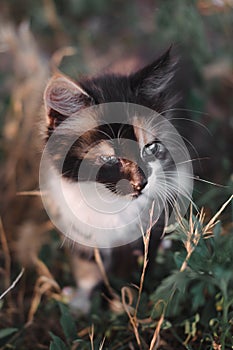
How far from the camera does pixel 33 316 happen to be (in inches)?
69.1

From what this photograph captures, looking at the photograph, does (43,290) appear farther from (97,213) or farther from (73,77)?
(73,77)

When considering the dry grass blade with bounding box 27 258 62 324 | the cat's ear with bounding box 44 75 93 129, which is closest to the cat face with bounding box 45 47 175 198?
the cat's ear with bounding box 44 75 93 129

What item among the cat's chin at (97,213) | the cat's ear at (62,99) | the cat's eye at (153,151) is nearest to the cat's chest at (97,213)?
the cat's chin at (97,213)

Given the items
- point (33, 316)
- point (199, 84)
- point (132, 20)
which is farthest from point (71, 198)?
point (132, 20)

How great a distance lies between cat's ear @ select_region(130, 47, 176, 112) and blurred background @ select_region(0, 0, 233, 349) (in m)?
0.10

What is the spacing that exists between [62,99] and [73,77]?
0.55 metres

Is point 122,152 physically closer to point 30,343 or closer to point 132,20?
point 30,343

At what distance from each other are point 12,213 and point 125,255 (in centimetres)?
64

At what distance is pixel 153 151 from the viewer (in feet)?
4.90

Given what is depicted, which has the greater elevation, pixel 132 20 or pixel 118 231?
pixel 132 20

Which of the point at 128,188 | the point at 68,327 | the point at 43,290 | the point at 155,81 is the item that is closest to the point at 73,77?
the point at 155,81

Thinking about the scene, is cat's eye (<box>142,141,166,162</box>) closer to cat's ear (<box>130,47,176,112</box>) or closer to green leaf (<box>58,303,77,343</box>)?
cat's ear (<box>130,47,176,112</box>)

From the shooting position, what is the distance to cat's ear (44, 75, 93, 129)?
1334mm

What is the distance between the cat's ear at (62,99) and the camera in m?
1.33
